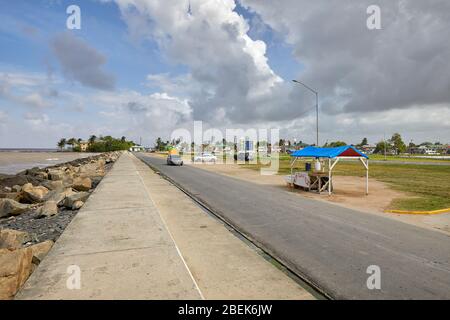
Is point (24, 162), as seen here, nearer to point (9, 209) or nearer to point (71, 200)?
point (9, 209)

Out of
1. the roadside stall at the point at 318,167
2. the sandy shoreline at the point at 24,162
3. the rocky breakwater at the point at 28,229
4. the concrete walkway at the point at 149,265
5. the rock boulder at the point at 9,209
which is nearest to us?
the concrete walkway at the point at 149,265

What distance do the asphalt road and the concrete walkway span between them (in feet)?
2.34

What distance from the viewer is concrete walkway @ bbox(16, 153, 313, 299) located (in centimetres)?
405

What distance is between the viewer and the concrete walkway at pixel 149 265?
405 cm

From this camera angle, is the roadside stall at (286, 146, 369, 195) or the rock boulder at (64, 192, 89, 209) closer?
the rock boulder at (64, 192, 89, 209)

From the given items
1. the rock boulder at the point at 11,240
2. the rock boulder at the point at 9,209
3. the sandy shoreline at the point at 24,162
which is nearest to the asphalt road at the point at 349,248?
the rock boulder at the point at 11,240

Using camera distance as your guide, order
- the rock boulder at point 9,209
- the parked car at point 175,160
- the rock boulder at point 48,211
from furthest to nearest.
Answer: the parked car at point 175,160 < the rock boulder at point 9,209 < the rock boulder at point 48,211

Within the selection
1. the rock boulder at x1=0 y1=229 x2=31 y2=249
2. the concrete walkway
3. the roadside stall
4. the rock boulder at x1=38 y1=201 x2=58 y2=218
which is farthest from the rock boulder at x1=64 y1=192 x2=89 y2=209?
the roadside stall

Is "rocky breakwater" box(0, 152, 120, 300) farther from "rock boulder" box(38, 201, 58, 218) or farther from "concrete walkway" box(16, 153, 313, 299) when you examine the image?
"concrete walkway" box(16, 153, 313, 299)

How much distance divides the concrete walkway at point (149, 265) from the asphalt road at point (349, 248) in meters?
0.71

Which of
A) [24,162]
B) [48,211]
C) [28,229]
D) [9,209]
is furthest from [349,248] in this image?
[24,162]

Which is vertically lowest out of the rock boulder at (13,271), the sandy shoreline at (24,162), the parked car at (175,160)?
the sandy shoreline at (24,162)

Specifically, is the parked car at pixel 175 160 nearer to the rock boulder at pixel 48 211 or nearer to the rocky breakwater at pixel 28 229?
the rocky breakwater at pixel 28 229

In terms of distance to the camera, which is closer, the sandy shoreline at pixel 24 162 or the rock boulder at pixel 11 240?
the rock boulder at pixel 11 240
